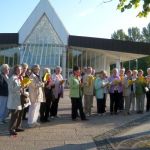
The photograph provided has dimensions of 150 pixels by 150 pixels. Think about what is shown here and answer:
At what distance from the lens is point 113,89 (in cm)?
1578

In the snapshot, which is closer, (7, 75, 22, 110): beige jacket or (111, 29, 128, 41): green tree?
(7, 75, 22, 110): beige jacket

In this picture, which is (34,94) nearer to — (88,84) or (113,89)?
(88,84)

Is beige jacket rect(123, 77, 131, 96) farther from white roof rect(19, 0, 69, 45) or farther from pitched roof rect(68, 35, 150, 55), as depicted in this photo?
white roof rect(19, 0, 69, 45)

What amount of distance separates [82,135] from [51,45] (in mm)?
36112

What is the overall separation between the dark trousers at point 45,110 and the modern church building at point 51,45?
99.4 ft

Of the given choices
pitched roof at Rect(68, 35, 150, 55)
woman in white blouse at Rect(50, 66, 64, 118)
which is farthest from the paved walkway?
pitched roof at Rect(68, 35, 150, 55)

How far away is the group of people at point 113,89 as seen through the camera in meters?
14.7

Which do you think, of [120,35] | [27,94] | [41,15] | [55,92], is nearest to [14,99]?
[27,94]

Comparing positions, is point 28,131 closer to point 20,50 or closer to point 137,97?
point 137,97

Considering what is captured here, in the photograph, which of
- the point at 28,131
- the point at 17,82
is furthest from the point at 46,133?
the point at 17,82

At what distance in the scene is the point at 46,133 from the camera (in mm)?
11312

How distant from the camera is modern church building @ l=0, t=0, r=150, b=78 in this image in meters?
45.6

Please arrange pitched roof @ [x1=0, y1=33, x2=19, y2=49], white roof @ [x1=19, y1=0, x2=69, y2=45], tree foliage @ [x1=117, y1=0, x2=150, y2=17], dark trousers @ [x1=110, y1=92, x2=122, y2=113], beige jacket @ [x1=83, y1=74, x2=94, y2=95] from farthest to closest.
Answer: white roof @ [x1=19, y1=0, x2=69, y2=45], pitched roof @ [x1=0, y1=33, x2=19, y2=49], dark trousers @ [x1=110, y1=92, x2=122, y2=113], beige jacket @ [x1=83, y1=74, x2=94, y2=95], tree foliage @ [x1=117, y1=0, x2=150, y2=17]

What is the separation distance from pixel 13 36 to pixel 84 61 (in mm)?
8260
